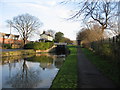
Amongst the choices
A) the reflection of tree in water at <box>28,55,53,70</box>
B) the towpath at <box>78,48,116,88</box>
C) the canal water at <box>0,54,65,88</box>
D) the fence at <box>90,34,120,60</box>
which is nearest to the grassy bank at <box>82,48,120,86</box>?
the towpath at <box>78,48,116,88</box>

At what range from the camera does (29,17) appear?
47.5 m

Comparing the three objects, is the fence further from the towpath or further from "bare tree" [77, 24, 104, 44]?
"bare tree" [77, 24, 104, 44]

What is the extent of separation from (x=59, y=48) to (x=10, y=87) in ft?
125

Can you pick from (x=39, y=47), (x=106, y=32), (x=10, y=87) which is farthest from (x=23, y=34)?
(x=10, y=87)

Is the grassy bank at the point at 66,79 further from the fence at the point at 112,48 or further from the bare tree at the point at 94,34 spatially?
the bare tree at the point at 94,34

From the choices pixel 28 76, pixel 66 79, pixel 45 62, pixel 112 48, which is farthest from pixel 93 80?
pixel 45 62

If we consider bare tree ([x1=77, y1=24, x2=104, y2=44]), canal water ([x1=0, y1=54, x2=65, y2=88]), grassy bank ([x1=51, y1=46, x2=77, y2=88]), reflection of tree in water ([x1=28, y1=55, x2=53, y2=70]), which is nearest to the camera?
grassy bank ([x1=51, y1=46, x2=77, y2=88])

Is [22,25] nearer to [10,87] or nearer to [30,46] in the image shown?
[30,46]

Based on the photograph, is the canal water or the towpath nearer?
the towpath

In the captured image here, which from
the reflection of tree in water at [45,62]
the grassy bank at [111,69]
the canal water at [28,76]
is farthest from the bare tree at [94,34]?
the canal water at [28,76]

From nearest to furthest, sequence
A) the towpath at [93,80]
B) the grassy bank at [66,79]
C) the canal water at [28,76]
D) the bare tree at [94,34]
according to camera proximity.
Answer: the towpath at [93,80] < the grassy bank at [66,79] < the canal water at [28,76] < the bare tree at [94,34]

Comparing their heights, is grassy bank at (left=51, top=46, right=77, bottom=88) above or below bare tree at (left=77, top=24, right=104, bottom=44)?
below

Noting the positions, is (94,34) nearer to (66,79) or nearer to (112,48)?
(112,48)

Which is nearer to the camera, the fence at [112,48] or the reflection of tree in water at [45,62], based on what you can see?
the fence at [112,48]
